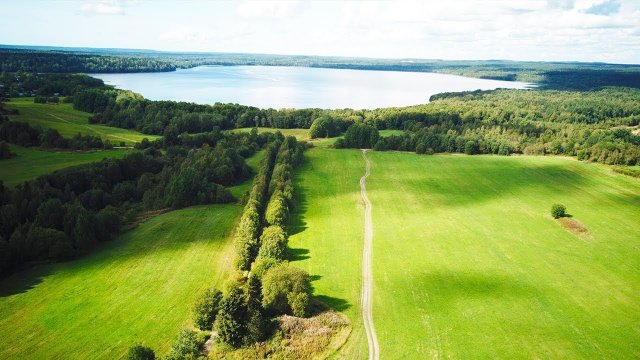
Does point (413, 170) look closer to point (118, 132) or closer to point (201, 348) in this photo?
point (201, 348)

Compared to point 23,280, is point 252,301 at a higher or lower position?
higher

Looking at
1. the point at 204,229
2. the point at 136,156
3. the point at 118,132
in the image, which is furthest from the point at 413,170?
the point at 118,132

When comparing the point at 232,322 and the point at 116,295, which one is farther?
the point at 116,295

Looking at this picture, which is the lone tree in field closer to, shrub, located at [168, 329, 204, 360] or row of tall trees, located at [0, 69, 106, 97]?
shrub, located at [168, 329, 204, 360]

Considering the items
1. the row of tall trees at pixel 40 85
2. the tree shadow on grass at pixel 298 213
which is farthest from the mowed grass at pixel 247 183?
the row of tall trees at pixel 40 85

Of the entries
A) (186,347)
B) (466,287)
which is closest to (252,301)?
(186,347)

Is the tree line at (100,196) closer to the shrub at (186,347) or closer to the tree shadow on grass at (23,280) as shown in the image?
the tree shadow on grass at (23,280)

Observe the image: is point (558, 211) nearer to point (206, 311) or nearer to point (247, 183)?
point (206, 311)
